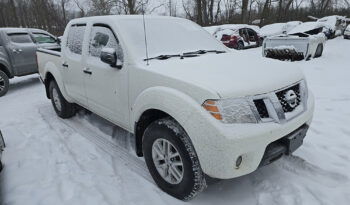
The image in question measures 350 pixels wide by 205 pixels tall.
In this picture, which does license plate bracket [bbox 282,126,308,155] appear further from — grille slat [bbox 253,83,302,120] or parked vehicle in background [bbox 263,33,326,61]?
parked vehicle in background [bbox 263,33,326,61]

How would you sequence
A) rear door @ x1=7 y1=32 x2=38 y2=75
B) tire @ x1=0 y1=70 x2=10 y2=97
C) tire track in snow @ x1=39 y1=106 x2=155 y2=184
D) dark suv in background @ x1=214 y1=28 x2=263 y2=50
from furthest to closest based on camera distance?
dark suv in background @ x1=214 y1=28 x2=263 y2=50 → rear door @ x1=7 y1=32 x2=38 y2=75 → tire @ x1=0 y1=70 x2=10 y2=97 → tire track in snow @ x1=39 y1=106 x2=155 y2=184

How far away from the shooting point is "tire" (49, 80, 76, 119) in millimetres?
4832

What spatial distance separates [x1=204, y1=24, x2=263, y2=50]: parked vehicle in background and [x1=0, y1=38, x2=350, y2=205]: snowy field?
9.77 m

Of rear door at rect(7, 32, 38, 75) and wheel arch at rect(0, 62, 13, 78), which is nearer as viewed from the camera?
wheel arch at rect(0, 62, 13, 78)

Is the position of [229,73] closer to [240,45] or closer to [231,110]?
[231,110]

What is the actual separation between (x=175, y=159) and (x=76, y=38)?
8.54ft

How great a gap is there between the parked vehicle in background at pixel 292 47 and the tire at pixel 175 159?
870cm

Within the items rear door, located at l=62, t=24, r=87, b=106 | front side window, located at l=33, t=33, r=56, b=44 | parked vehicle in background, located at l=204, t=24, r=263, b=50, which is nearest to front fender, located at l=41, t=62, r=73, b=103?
rear door, located at l=62, t=24, r=87, b=106

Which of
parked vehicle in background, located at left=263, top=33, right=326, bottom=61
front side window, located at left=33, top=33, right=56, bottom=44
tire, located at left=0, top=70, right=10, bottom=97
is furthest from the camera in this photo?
parked vehicle in background, located at left=263, top=33, right=326, bottom=61

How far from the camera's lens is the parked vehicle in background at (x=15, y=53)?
7344 mm

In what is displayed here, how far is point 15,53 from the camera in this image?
770cm

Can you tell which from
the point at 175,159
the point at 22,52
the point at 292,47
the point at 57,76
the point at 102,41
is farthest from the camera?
the point at 292,47

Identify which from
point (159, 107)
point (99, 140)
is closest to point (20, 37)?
point (99, 140)

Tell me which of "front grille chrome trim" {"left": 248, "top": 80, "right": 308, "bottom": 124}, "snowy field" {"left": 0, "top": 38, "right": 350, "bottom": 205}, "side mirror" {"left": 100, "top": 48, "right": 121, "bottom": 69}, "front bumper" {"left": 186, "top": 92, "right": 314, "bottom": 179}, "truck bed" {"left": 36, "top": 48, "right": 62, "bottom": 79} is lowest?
"snowy field" {"left": 0, "top": 38, "right": 350, "bottom": 205}
